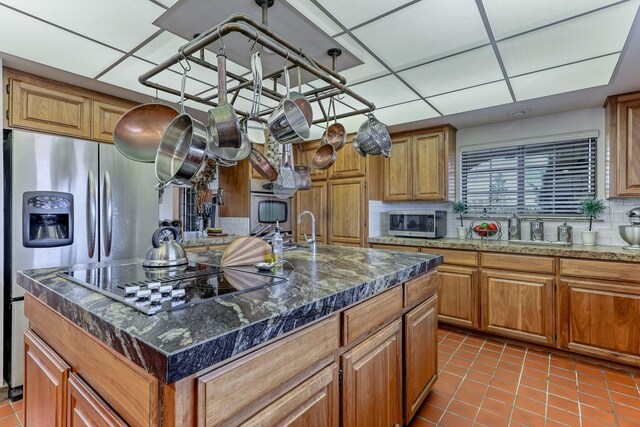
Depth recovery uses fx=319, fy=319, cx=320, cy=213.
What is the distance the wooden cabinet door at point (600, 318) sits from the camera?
241 centimetres

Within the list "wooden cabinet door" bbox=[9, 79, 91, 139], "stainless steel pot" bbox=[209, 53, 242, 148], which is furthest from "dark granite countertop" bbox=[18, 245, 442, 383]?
"wooden cabinet door" bbox=[9, 79, 91, 139]

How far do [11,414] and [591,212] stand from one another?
4716mm

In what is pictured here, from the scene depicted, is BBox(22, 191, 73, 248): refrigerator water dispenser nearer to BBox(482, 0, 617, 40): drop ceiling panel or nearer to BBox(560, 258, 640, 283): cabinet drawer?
BBox(482, 0, 617, 40): drop ceiling panel

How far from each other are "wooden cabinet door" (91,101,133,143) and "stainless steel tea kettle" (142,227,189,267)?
1519 millimetres

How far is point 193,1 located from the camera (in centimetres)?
148

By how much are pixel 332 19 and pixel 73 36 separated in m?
1.51

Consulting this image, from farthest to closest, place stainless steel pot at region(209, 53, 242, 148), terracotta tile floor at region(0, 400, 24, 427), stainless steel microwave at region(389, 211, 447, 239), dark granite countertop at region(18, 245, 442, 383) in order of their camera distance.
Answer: stainless steel microwave at region(389, 211, 447, 239) < terracotta tile floor at region(0, 400, 24, 427) < stainless steel pot at region(209, 53, 242, 148) < dark granite countertop at region(18, 245, 442, 383)

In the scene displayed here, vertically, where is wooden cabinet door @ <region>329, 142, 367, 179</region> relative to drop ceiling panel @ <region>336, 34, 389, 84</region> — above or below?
below

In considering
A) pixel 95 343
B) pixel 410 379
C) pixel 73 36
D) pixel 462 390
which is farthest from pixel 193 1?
pixel 462 390

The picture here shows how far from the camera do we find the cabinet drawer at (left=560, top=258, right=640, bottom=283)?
2.40 m

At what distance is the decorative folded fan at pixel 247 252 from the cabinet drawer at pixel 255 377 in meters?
0.68

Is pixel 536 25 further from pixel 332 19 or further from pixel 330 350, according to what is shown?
pixel 330 350

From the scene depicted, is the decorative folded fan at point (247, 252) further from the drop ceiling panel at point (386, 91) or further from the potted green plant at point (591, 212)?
the potted green plant at point (591, 212)

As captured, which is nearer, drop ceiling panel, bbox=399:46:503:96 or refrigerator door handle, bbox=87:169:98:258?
drop ceiling panel, bbox=399:46:503:96
